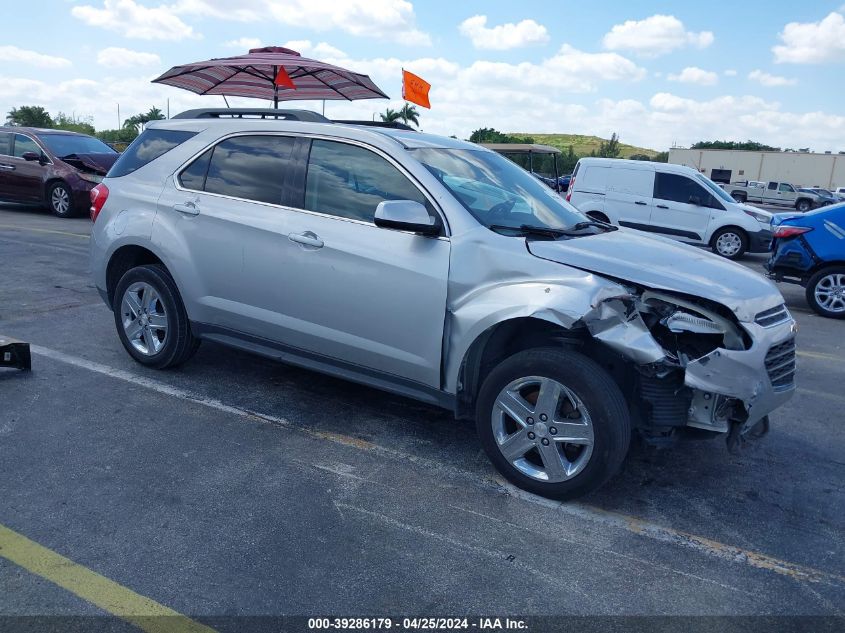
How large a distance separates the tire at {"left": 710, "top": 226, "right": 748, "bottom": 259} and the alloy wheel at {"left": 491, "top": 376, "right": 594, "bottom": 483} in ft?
38.1

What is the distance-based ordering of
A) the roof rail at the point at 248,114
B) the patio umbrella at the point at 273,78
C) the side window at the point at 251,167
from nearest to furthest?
the side window at the point at 251,167 < the roof rail at the point at 248,114 < the patio umbrella at the point at 273,78

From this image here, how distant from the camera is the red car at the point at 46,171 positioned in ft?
46.0

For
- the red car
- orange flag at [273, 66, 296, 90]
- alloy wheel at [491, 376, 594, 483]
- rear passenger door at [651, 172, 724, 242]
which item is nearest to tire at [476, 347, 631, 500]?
alloy wheel at [491, 376, 594, 483]

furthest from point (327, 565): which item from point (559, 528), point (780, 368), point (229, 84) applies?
point (229, 84)

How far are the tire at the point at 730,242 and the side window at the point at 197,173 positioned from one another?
37.8 feet

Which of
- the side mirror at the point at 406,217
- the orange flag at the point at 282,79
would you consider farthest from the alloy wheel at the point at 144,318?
the orange flag at the point at 282,79

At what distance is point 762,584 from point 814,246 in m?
6.99

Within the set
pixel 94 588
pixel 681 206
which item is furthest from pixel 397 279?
pixel 681 206

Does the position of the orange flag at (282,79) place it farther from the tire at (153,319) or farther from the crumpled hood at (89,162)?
the tire at (153,319)

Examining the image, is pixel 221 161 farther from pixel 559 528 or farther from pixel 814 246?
pixel 814 246

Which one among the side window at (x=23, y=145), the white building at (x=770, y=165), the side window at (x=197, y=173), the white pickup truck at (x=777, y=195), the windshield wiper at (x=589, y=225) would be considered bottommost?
the windshield wiper at (x=589, y=225)

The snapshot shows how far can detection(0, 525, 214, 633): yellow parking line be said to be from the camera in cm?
255

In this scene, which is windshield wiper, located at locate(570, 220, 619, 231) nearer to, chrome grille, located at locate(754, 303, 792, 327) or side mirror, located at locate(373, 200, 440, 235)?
side mirror, located at locate(373, 200, 440, 235)

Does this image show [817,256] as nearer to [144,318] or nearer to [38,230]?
[144,318]
